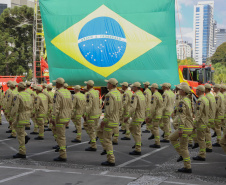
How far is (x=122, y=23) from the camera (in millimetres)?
13484

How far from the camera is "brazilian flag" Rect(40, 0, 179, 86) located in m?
13.4

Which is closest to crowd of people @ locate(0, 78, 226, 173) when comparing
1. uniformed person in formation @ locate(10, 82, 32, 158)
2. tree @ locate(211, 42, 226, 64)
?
uniformed person in formation @ locate(10, 82, 32, 158)

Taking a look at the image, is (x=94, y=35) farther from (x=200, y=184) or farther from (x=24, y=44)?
(x=24, y=44)

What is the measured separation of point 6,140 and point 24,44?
31.1 m

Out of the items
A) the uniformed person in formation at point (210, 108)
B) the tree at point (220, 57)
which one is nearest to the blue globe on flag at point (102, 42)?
the uniformed person in formation at point (210, 108)

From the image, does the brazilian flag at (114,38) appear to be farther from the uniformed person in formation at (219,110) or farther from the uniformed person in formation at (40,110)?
the uniformed person in formation at (219,110)

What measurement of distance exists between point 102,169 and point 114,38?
279 inches

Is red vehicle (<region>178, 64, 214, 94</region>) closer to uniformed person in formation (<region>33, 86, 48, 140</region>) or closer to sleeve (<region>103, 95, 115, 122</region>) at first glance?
uniformed person in formation (<region>33, 86, 48, 140</region>)

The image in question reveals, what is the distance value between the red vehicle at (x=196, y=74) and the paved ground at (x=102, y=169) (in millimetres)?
10912

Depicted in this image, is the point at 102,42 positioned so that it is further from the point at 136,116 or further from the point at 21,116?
the point at 21,116

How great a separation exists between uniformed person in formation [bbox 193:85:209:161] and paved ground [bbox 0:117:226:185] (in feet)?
1.23

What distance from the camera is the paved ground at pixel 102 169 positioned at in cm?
662

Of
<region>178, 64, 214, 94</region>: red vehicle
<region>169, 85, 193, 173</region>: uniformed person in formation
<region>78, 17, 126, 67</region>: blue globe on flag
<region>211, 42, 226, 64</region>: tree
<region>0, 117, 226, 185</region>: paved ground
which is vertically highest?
<region>211, 42, 226, 64</region>: tree

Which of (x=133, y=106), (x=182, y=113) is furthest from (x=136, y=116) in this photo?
(x=182, y=113)
